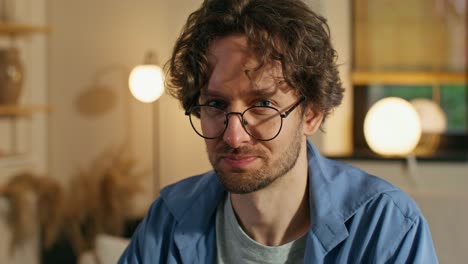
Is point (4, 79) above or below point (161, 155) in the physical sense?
above

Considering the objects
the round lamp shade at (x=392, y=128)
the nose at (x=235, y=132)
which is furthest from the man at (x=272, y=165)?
the round lamp shade at (x=392, y=128)

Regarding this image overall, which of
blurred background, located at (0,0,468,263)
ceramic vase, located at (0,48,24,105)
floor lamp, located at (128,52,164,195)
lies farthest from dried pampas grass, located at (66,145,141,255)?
ceramic vase, located at (0,48,24,105)

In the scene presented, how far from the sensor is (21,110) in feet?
13.5

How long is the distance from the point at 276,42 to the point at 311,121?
0.58ft

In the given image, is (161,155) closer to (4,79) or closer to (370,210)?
(4,79)

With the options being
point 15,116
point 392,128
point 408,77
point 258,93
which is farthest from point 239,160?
point 408,77

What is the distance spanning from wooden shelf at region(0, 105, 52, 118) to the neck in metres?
2.79

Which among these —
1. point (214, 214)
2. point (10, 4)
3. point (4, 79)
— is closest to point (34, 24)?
point (10, 4)

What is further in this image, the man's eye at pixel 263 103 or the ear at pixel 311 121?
the ear at pixel 311 121

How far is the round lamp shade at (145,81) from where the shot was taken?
4.39 m

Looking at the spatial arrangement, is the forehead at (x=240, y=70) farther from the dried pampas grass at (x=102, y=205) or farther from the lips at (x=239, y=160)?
the dried pampas grass at (x=102, y=205)

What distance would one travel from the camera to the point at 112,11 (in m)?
4.73

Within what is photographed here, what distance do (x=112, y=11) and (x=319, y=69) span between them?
3451 millimetres

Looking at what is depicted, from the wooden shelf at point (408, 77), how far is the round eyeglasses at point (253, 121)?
4.54 metres
